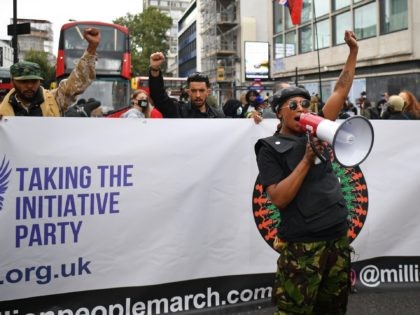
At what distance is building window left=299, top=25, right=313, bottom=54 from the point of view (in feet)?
116

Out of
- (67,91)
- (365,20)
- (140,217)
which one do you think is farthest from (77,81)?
(365,20)

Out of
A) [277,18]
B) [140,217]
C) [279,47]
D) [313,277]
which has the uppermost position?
[277,18]

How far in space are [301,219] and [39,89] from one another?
2096mm

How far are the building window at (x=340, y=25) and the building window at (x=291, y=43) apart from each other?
214 inches

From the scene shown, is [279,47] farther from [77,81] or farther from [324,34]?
[77,81]

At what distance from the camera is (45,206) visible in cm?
299

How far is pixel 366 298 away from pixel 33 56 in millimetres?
61512

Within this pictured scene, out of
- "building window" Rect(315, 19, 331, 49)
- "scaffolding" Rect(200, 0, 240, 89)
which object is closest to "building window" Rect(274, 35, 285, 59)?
"building window" Rect(315, 19, 331, 49)

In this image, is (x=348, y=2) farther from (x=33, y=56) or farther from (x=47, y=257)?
(x=33, y=56)

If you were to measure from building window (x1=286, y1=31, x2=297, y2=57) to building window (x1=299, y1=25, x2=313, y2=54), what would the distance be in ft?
3.15

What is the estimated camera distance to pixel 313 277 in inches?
96.6

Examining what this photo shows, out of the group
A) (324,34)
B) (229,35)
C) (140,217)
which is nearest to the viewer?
(140,217)

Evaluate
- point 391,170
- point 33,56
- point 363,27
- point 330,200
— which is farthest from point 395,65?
point 33,56

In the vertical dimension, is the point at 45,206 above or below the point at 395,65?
below
